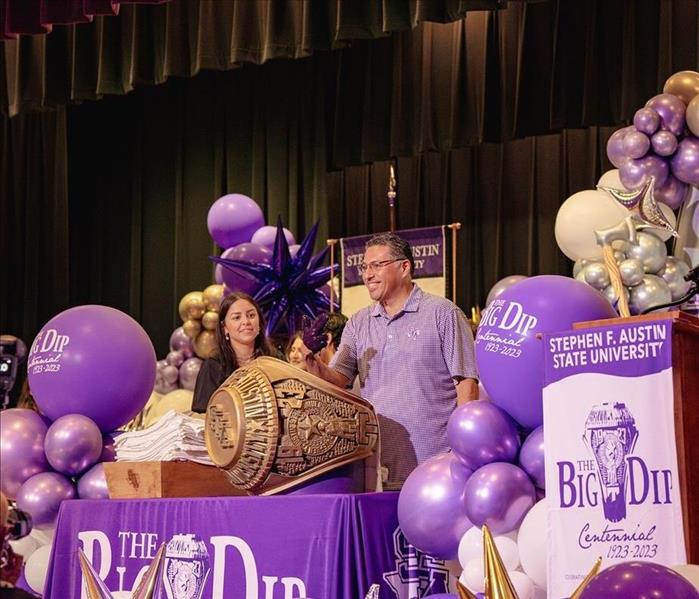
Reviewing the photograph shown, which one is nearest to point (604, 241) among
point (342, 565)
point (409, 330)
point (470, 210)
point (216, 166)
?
point (409, 330)

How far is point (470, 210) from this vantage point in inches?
377

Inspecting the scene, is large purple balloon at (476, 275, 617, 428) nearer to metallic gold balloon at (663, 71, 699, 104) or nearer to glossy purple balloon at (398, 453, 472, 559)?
glossy purple balloon at (398, 453, 472, 559)

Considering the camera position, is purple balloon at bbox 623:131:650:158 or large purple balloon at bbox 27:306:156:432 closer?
large purple balloon at bbox 27:306:156:432

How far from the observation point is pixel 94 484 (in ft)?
14.8

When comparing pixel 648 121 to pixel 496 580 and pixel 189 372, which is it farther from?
pixel 189 372

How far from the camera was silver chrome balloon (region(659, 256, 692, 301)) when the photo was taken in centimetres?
530

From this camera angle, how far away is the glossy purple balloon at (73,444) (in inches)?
178

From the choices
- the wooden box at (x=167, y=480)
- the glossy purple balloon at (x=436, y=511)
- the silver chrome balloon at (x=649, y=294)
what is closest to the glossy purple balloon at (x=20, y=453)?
the wooden box at (x=167, y=480)

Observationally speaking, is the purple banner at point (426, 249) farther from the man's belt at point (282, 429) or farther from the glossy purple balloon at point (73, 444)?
the man's belt at point (282, 429)

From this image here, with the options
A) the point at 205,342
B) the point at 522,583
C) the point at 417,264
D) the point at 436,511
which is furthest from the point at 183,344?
the point at 522,583

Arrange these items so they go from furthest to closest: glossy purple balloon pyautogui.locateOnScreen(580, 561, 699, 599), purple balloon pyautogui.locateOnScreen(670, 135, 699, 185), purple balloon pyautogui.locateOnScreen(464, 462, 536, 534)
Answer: purple balloon pyautogui.locateOnScreen(670, 135, 699, 185)
purple balloon pyautogui.locateOnScreen(464, 462, 536, 534)
glossy purple balloon pyautogui.locateOnScreen(580, 561, 699, 599)

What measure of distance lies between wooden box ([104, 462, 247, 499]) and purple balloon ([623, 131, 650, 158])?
259 centimetres

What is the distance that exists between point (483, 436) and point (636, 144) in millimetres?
2570

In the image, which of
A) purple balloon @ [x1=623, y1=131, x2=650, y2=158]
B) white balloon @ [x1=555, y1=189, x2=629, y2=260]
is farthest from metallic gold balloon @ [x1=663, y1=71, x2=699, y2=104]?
white balloon @ [x1=555, y1=189, x2=629, y2=260]
